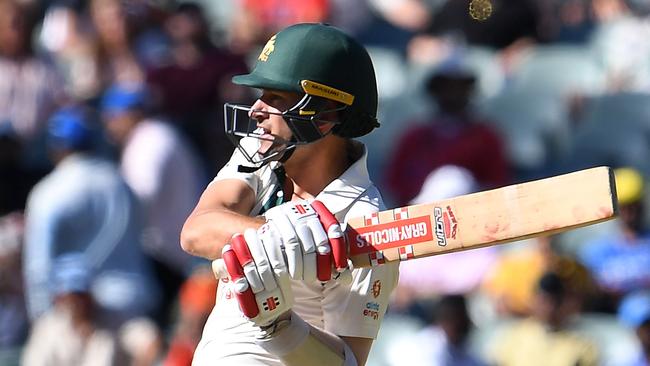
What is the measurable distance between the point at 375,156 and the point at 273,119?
5.14 metres

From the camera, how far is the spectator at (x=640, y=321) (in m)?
6.57

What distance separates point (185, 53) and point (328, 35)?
5258mm

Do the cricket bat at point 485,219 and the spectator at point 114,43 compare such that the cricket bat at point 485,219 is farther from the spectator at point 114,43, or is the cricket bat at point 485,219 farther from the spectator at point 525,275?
the spectator at point 114,43

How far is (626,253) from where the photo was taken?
728cm

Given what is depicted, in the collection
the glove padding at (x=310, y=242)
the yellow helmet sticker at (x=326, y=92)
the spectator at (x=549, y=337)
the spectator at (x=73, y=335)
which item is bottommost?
the spectator at (x=73, y=335)

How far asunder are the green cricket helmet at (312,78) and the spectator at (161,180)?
175 inches

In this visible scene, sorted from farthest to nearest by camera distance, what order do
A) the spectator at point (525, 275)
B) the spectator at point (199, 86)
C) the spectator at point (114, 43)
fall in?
the spectator at point (114, 43) → the spectator at point (199, 86) → the spectator at point (525, 275)

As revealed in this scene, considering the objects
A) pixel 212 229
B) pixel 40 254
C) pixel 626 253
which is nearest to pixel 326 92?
pixel 212 229

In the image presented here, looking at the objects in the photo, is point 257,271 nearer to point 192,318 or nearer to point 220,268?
point 220,268

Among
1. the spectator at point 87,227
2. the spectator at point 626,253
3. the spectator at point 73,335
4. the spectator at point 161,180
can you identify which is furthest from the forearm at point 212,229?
the spectator at point 161,180

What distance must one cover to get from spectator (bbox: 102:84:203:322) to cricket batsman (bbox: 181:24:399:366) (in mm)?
4294

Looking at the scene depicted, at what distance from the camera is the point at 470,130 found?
7.91m

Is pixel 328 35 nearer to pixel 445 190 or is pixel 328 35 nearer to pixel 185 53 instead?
pixel 445 190

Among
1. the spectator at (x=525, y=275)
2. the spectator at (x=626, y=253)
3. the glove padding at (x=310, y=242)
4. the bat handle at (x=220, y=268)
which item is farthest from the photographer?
the spectator at (x=626, y=253)
